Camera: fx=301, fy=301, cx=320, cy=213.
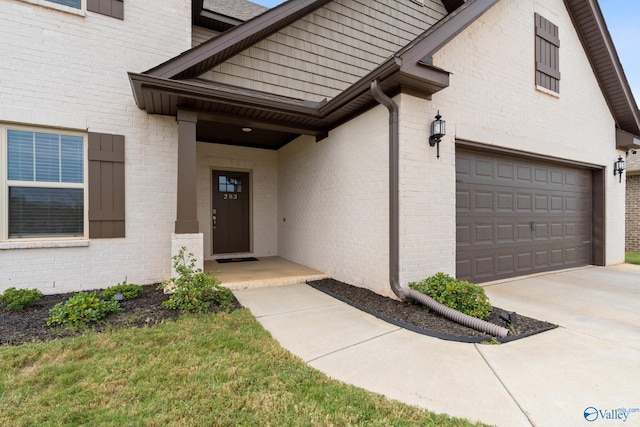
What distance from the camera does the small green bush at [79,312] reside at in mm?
3273

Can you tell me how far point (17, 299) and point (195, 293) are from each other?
84.6 inches

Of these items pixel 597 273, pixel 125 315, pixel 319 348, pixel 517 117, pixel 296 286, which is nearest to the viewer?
pixel 319 348

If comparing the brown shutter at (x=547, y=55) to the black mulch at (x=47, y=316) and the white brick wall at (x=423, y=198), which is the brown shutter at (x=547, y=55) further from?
the black mulch at (x=47, y=316)

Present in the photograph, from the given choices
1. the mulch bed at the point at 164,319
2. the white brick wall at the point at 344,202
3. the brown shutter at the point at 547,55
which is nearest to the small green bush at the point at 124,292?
the mulch bed at the point at 164,319

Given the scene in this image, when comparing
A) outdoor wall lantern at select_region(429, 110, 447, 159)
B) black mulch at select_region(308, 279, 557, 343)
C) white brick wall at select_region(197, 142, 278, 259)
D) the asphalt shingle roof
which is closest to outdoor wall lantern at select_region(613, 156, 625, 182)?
outdoor wall lantern at select_region(429, 110, 447, 159)

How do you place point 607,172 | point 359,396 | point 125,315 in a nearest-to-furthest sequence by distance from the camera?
point 359,396 → point 125,315 → point 607,172

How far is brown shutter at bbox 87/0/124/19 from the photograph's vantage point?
474 cm

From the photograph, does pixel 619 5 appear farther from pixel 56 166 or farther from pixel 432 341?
pixel 56 166

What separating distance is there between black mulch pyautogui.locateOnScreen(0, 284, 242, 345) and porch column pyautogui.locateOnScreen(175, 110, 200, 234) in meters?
1.10

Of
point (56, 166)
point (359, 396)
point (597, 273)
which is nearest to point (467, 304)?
point (359, 396)

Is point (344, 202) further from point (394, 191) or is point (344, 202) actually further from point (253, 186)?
point (253, 186)

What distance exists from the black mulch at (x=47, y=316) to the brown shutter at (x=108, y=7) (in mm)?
4452

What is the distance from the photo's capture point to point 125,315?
11.8ft

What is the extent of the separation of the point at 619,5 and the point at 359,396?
13744 millimetres
